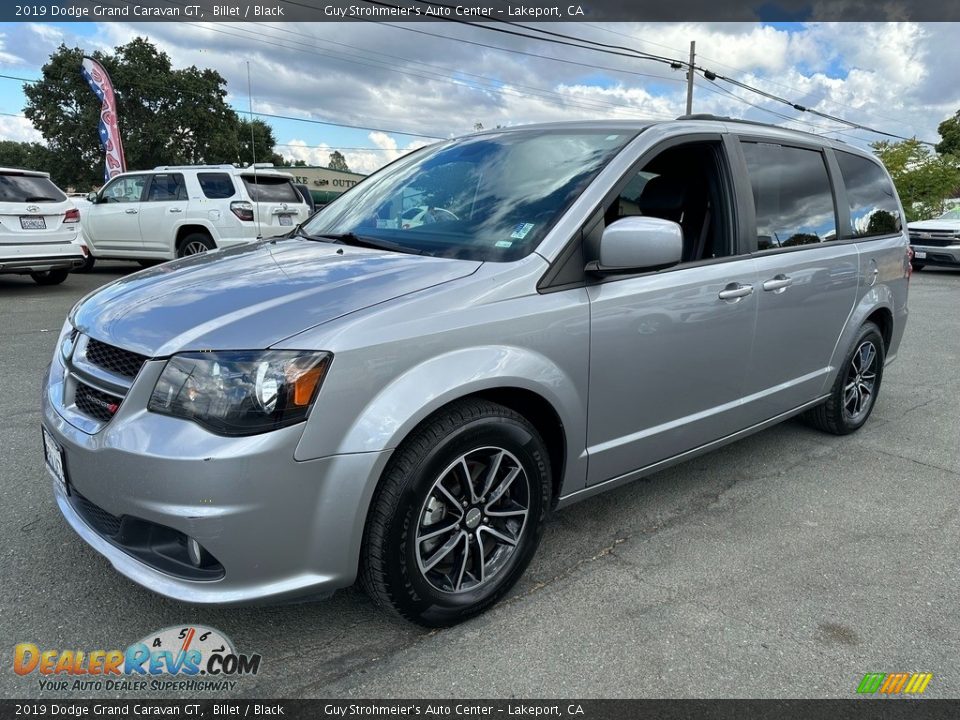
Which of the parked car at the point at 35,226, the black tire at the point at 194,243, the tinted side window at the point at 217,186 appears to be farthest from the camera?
the black tire at the point at 194,243

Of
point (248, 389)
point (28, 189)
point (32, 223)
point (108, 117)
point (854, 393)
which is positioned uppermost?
point (108, 117)

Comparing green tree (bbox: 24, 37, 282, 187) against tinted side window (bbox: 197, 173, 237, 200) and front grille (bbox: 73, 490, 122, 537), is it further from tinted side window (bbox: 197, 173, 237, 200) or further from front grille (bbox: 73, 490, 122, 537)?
front grille (bbox: 73, 490, 122, 537)

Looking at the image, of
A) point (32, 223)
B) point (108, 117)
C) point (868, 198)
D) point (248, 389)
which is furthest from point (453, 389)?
point (108, 117)

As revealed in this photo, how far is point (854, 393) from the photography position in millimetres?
4539

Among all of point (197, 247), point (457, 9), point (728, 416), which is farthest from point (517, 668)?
point (457, 9)

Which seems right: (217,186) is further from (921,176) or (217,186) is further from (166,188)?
(921,176)

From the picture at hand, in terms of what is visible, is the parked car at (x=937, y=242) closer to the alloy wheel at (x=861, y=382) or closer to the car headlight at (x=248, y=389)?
the alloy wheel at (x=861, y=382)

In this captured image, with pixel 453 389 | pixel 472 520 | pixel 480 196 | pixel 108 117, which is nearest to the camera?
pixel 453 389

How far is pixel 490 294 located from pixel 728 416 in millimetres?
1600

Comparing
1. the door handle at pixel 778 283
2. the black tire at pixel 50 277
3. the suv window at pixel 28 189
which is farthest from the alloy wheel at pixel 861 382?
the black tire at pixel 50 277

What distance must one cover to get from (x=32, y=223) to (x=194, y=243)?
7.28 feet

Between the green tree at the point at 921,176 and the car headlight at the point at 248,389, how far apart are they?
104 ft

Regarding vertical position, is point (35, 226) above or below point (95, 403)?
above

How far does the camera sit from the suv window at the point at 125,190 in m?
11.8
